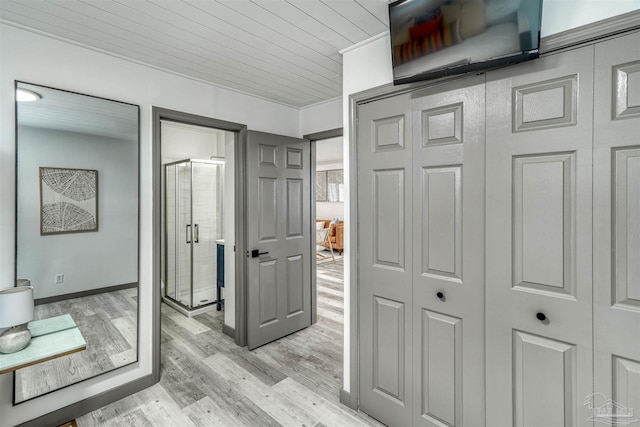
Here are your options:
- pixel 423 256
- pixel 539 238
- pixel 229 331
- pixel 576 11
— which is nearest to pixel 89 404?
pixel 229 331

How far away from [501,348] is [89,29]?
291 centimetres

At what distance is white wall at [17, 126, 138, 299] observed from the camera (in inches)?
71.2

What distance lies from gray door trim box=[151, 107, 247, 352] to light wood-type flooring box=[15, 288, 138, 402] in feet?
0.50

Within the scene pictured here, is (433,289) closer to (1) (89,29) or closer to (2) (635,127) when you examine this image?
(2) (635,127)

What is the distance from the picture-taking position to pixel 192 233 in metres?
3.91

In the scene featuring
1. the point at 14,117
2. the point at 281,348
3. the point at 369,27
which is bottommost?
the point at 281,348

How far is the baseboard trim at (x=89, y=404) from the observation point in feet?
6.13

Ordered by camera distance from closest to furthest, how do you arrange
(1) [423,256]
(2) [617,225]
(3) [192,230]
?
1. (2) [617,225]
2. (1) [423,256]
3. (3) [192,230]

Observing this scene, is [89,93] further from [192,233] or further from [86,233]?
[192,233]

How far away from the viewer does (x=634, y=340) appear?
1.14 m

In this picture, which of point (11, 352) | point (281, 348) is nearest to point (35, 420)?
point (11, 352)

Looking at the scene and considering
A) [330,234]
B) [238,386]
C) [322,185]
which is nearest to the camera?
[238,386]

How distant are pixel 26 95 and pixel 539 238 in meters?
2.90

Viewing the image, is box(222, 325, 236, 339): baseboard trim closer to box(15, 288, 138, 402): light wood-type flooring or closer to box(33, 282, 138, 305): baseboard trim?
box(15, 288, 138, 402): light wood-type flooring
